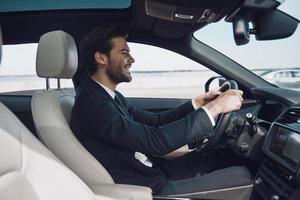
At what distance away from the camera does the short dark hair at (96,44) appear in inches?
70.1

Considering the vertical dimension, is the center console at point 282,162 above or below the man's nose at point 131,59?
below

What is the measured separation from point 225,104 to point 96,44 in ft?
2.16

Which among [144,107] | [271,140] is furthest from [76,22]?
[271,140]

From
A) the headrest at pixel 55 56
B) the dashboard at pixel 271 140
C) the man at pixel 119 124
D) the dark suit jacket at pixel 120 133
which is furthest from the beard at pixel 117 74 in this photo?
the dashboard at pixel 271 140

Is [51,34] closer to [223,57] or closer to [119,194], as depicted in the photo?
[119,194]

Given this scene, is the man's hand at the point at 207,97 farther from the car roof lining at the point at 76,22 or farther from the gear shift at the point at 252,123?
the car roof lining at the point at 76,22

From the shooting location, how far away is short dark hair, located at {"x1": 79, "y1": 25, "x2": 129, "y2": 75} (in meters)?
1.78

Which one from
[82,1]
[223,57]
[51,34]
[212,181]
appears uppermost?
[82,1]

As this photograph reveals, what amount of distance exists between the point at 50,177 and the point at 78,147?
295 mm

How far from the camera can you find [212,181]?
1.81 meters

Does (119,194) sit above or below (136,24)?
below

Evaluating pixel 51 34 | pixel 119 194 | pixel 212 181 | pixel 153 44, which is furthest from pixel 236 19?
pixel 119 194

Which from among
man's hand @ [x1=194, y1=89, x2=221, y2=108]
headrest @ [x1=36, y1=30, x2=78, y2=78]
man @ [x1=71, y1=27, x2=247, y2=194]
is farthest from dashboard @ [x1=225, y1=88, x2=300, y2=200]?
headrest @ [x1=36, y1=30, x2=78, y2=78]

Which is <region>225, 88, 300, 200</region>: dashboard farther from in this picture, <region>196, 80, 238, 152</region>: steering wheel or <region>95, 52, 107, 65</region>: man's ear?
<region>95, 52, 107, 65</region>: man's ear
